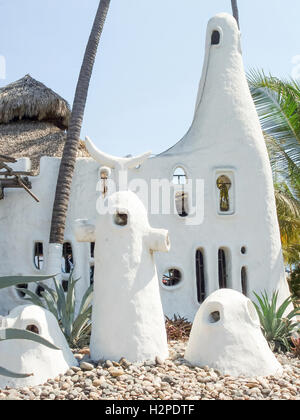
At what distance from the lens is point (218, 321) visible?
6.41 meters

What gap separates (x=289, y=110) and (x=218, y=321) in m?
8.68

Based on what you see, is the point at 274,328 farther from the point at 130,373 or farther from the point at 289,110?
the point at 289,110

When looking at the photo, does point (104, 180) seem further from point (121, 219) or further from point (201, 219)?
point (121, 219)

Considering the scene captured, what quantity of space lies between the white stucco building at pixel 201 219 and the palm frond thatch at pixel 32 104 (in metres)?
4.78

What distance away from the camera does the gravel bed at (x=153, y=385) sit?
5.27 meters

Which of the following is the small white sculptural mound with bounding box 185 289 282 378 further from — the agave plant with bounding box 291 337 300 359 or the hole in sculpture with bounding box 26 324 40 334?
the hole in sculpture with bounding box 26 324 40 334

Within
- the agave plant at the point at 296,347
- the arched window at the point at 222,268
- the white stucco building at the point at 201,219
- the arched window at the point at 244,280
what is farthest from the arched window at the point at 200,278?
the agave plant at the point at 296,347

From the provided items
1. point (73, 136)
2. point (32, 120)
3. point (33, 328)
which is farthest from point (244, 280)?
point (32, 120)

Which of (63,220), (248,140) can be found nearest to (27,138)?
(63,220)

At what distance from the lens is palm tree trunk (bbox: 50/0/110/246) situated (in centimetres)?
1039

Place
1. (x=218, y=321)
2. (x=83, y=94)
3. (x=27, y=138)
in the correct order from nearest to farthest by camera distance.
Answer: (x=218, y=321) < (x=83, y=94) < (x=27, y=138)

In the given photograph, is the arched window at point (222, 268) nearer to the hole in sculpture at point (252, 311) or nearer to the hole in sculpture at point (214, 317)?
the hole in sculpture at point (252, 311)

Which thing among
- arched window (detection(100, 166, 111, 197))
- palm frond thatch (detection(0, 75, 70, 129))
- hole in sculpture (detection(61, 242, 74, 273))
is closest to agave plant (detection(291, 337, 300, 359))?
arched window (detection(100, 166, 111, 197))

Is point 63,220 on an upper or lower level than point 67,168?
lower
